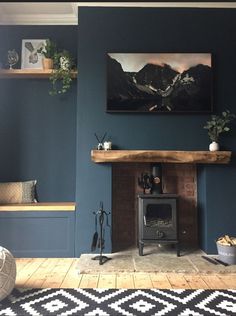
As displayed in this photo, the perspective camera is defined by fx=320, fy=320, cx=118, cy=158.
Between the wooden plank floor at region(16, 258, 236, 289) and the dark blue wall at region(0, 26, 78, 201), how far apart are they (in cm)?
117

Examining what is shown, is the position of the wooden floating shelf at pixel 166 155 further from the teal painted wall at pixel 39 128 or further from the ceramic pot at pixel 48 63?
the ceramic pot at pixel 48 63

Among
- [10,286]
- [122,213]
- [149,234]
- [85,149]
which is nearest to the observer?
[10,286]

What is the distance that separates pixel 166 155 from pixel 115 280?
1.35 m

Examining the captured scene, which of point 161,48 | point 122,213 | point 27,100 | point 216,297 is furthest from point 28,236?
point 161,48

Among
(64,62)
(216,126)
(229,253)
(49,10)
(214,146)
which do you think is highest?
(49,10)

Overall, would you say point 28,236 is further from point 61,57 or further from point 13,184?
point 61,57

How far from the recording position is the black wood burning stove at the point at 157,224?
335 cm

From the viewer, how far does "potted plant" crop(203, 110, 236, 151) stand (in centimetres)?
344

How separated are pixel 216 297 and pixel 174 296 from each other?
0.31 m

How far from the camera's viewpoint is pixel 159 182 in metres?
3.55

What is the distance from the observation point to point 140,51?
3625 millimetres

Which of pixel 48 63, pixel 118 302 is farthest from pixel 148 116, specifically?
pixel 118 302

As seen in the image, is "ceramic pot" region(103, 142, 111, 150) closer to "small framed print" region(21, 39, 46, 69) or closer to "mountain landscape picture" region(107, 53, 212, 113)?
"mountain landscape picture" region(107, 53, 212, 113)

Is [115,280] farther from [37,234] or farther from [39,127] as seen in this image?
[39,127]
